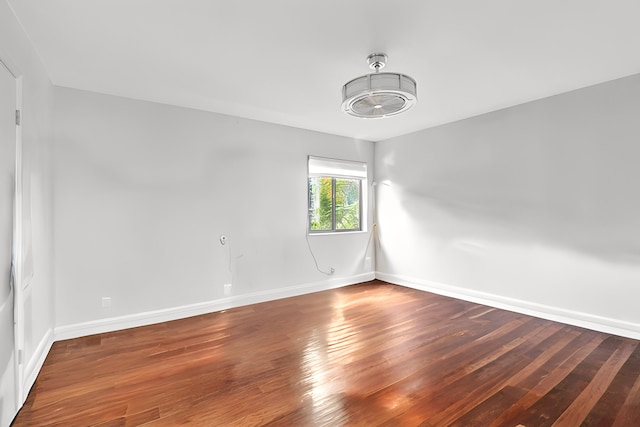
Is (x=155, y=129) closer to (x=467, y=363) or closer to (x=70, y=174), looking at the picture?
(x=70, y=174)

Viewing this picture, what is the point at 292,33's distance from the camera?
2152mm

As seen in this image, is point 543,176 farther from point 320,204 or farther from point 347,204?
point 320,204

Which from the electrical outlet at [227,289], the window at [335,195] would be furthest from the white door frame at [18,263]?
the window at [335,195]

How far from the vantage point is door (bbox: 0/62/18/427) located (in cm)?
167

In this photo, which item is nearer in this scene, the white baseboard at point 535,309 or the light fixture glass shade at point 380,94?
the light fixture glass shade at point 380,94

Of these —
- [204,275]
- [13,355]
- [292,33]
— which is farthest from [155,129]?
[13,355]

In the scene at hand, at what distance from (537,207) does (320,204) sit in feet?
9.38

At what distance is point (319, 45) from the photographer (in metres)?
2.30

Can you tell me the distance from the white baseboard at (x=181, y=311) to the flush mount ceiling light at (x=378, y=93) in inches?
107

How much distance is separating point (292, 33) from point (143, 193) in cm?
236

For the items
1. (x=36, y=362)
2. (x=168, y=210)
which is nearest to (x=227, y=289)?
(x=168, y=210)

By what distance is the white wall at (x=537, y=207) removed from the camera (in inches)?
116

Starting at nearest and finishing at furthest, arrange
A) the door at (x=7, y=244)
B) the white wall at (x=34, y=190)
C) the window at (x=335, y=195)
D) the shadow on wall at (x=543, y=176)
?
the door at (x=7, y=244)
the white wall at (x=34, y=190)
the shadow on wall at (x=543, y=176)
the window at (x=335, y=195)

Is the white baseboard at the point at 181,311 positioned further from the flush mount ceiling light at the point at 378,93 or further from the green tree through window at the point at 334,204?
the flush mount ceiling light at the point at 378,93
